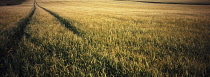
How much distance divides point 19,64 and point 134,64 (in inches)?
81.6

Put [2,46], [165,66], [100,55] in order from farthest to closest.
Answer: [2,46] < [100,55] < [165,66]

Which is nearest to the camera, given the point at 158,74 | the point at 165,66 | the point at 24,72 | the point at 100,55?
the point at 158,74

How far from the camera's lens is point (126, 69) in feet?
6.26

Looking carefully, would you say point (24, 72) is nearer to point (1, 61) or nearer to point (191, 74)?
point (1, 61)

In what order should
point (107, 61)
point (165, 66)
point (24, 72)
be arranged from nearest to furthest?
point (24, 72), point (165, 66), point (107, 61)

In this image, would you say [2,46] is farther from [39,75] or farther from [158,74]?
[158,74]

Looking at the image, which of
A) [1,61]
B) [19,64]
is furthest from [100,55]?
[1,61]

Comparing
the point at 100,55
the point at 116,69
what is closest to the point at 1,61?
the point at 100,55

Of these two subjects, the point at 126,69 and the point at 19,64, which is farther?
the point at 19,64

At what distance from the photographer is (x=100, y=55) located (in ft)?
8.00

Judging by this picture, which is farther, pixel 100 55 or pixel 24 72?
pixel 100 55

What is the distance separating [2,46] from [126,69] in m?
3.37

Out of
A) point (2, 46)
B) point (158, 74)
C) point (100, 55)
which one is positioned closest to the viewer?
point (158, 74)

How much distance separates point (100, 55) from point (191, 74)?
1.60 m
